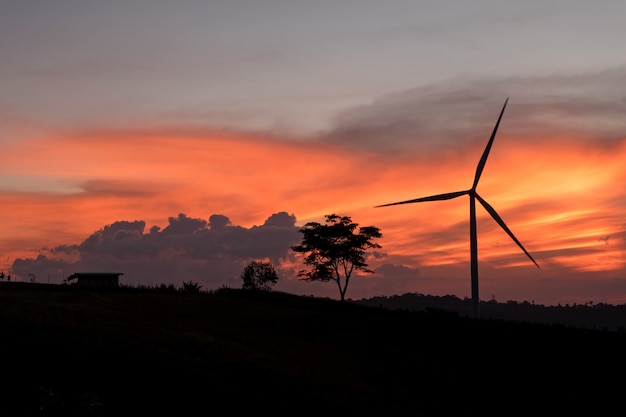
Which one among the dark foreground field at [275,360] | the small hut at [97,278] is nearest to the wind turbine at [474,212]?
the dark foreground field at [275,360]

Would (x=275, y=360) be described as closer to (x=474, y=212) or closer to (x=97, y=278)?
(x=474, y=212)

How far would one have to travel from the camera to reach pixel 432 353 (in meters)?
78.9

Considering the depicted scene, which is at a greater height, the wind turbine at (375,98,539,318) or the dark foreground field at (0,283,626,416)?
the wind turbine at (375,98,539,318)

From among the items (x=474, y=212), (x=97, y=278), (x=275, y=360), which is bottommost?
(x=275, y=360)

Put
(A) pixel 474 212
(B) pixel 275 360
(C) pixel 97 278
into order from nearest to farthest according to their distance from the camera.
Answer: (B) pixel 275 360, (A) pixel 474 212, (C) pixel 97 278

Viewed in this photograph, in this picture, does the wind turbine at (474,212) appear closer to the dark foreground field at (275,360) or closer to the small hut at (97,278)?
the dark foreground field at (275,360)

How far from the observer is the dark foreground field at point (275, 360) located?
55531mm

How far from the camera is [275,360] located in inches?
2643

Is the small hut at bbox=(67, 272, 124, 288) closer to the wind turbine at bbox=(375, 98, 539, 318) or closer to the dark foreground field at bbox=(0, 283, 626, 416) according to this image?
the dark foreground field at bbox=(0, 283, 626, 416)

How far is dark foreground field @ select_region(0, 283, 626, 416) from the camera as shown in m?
55.5

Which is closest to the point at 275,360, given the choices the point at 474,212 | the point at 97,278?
the point at 474,212

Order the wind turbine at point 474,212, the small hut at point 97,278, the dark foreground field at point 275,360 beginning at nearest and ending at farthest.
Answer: the dark foreground field at point 275,360, the wind turbine at point 474,212, the small hut at point 97,278

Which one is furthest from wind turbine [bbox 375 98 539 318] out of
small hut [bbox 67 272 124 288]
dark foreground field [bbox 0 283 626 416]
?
small hut [bbox 67 272 124 288]

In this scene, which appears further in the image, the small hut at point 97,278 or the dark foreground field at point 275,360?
the small hut at point 97,278
